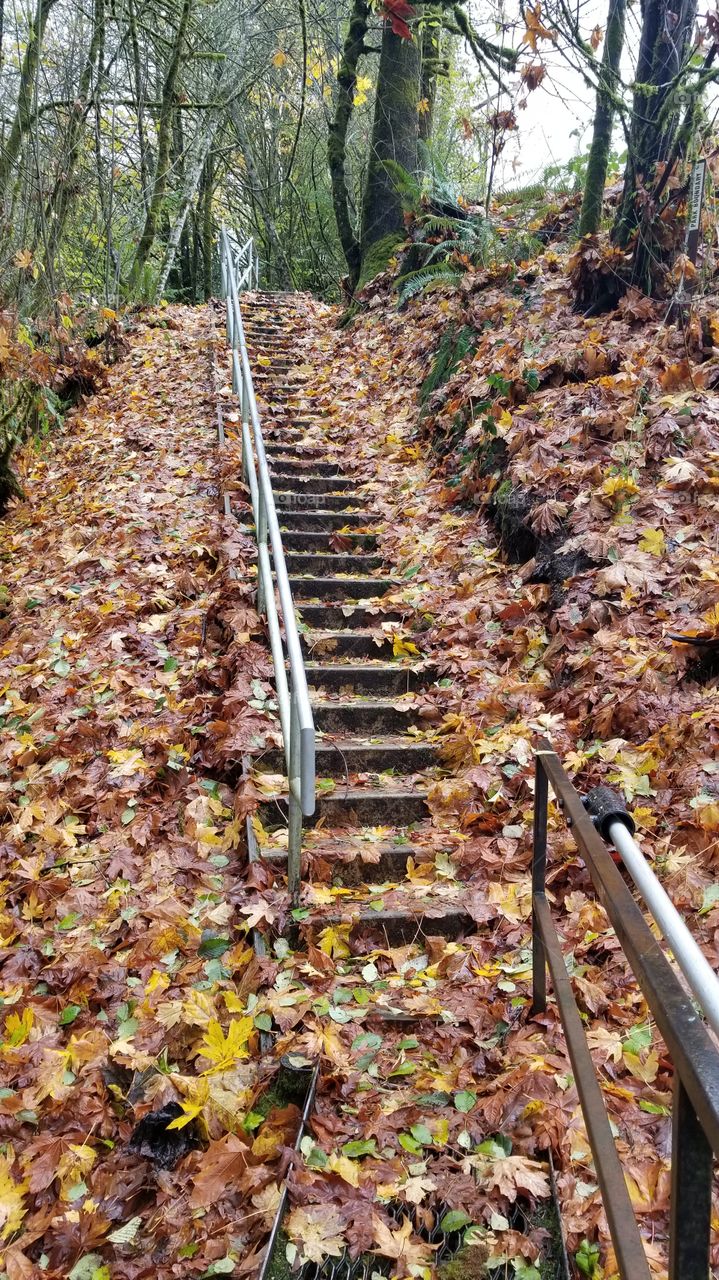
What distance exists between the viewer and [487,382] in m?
6.21

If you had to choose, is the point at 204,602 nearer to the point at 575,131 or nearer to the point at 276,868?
the point at 276,868

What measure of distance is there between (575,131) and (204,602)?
22.4 feet

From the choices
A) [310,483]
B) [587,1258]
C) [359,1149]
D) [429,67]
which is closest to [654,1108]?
[587,1258]

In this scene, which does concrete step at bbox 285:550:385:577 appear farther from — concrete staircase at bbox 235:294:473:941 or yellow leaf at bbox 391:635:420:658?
yellow leaf at bbox 391:635:420:658

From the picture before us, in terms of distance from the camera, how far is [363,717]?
420cm

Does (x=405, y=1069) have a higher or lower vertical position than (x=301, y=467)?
lower

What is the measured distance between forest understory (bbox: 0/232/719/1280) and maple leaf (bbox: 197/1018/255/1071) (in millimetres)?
16

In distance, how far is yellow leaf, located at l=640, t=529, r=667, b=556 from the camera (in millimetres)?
3973

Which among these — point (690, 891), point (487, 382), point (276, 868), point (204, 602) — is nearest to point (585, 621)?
point (690, 891)

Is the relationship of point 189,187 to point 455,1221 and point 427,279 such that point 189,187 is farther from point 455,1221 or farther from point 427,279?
point 455,1221

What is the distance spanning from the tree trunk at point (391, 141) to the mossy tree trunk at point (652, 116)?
588 cm

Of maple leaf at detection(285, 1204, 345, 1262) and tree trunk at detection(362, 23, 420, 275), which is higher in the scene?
tree trunk at detection(362, 23, 420, 275)

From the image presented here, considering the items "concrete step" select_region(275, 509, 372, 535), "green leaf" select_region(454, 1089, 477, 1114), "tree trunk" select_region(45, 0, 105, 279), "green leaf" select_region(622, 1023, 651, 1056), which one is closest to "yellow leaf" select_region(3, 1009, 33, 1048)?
"green leaf" select_region(454, 1089, 477, 1114)

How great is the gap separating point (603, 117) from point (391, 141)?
6.24 meters
